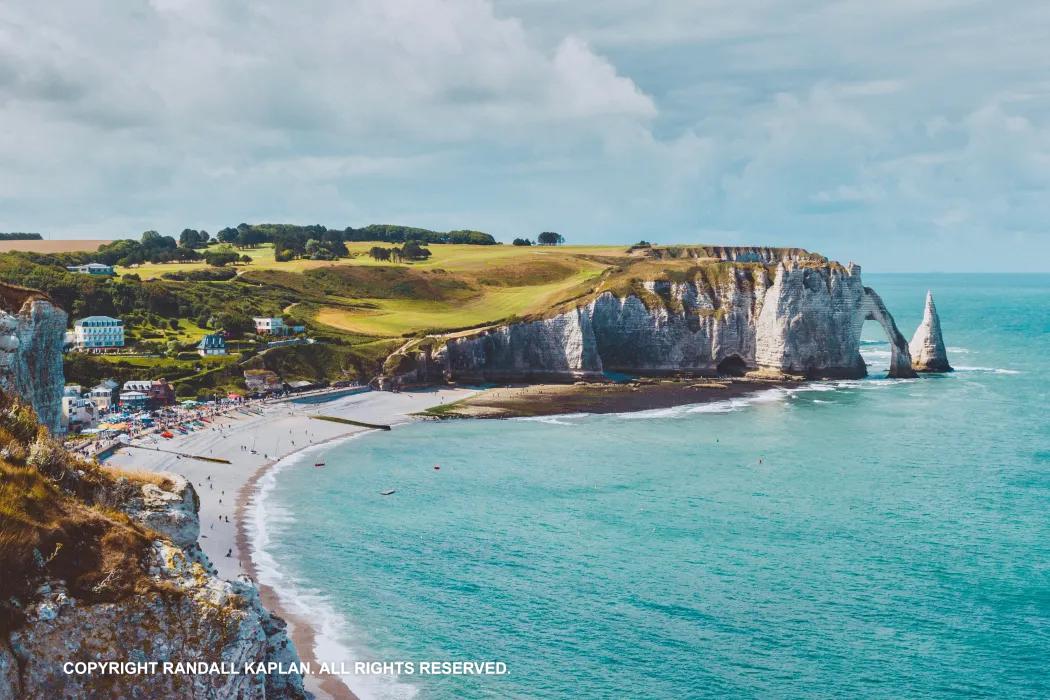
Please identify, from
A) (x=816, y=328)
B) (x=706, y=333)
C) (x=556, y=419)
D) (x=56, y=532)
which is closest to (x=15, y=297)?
(x=56, y=532)

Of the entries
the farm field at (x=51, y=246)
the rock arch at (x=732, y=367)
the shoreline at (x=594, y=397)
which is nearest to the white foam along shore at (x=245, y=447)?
the shoreline at (x=594, y=397)

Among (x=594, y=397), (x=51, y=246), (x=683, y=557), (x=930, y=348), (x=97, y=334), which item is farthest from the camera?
(x=51, y=246)

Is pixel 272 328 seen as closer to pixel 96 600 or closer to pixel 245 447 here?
pixel 245 447

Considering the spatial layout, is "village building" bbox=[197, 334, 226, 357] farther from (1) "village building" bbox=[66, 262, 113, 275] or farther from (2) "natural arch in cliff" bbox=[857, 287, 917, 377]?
(2) "natural arch in cliff" bbox=[857, 287, 917, 377]

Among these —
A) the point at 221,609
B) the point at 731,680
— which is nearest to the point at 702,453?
the point at 731,680

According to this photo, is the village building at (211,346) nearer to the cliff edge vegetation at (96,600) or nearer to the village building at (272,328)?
the village building at (272,328)

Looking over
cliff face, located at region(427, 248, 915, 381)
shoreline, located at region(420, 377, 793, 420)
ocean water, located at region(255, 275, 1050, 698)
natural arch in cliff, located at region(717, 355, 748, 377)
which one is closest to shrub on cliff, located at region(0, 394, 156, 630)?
ocean water, located at region(255, 275, 1050, 698)

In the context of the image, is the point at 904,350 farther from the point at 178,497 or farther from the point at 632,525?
the point at 178,497
